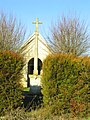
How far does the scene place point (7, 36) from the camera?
86.0ft

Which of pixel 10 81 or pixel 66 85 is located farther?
pixel 66 85

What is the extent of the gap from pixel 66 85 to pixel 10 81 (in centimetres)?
215

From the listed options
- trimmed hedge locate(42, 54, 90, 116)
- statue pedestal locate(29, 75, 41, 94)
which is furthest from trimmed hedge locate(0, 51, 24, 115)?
statue pedestal locate(29, 75, 41, 94)

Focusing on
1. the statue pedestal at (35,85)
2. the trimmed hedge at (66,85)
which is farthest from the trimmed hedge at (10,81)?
the statue pedestal at (35,85)

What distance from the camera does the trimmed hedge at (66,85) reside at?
1082 centimetres

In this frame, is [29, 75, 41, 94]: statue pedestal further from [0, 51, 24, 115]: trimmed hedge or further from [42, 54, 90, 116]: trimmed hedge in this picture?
[0, 51, 24, 115]: trimmed hedge

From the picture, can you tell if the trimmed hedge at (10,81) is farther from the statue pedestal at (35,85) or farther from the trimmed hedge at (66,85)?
the statue pedestal at (35,85)

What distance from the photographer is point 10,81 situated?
10375 mm

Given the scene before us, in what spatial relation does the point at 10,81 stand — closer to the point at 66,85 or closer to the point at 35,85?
the point at 66,85

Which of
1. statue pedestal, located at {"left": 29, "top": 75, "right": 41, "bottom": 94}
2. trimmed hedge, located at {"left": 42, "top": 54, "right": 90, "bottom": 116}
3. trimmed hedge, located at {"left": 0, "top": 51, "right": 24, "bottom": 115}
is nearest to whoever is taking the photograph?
trimmed hedge, located at {"left": 0, "top": 51, "right": 24, "bottom": 115}

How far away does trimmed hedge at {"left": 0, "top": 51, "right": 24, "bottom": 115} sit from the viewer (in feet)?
33.7

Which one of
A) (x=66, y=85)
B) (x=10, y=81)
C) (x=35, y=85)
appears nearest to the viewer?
(x=10, y=81)

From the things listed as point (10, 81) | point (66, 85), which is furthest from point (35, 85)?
point (10, 81)

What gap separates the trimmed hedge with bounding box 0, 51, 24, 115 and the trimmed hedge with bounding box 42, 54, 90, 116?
3.51ft
